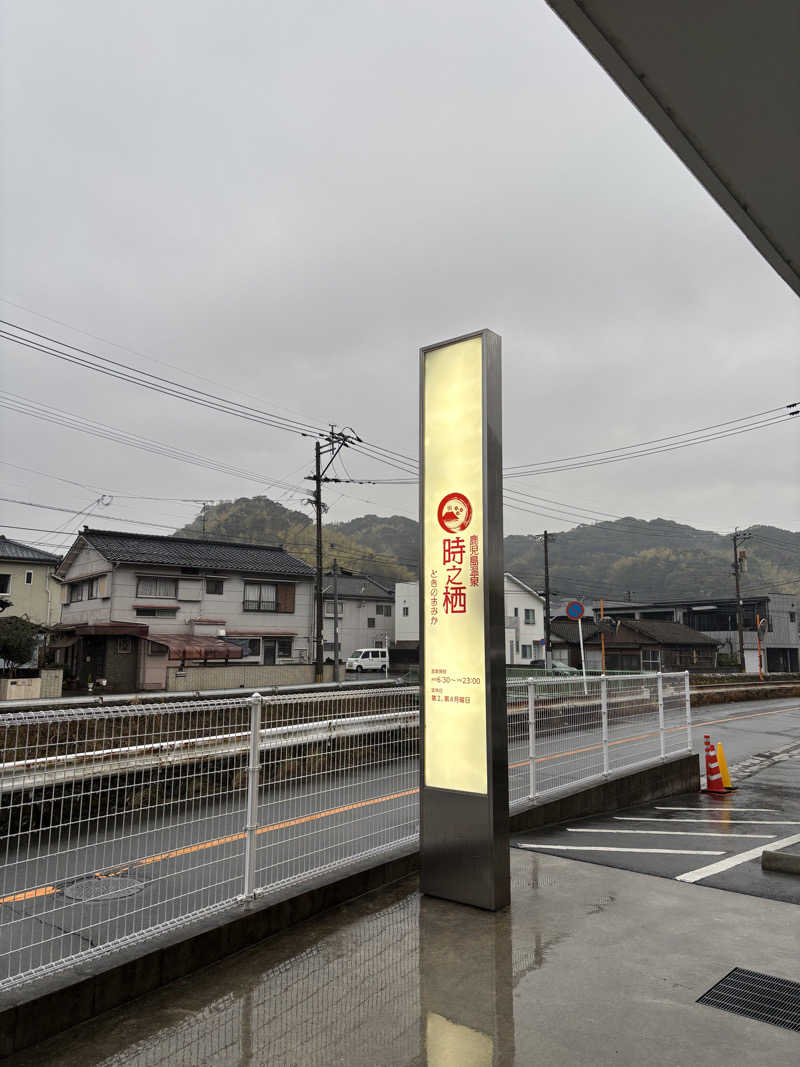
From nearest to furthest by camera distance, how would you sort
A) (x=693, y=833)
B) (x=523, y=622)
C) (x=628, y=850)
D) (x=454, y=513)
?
(x=454, y=513), (x=628, y=850), (x=693, y=833), (x=523, y=622)

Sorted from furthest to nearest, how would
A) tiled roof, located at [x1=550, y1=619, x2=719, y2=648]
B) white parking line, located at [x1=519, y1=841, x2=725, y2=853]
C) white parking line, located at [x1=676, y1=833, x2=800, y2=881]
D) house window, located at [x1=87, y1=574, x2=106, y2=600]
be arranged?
tiled roof, located at [x1=550, y1=619, x2=719, y2=648]
house window, located at [x1=87, y1=574, x2=106, y2=600]
white parking line, located at [x1=519, y1=841, x2=725, y2=853]
white parking line, located at [x1=676, y1=833, x2=800, y2=881]

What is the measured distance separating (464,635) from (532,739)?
8.77 ft

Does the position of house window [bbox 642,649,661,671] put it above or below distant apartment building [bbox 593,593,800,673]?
below

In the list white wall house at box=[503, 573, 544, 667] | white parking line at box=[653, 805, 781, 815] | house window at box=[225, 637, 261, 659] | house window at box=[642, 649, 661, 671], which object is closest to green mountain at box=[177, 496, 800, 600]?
white wall house at box=[503, 573, 544, 667]

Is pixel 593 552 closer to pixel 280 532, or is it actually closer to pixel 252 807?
pixel 280 532

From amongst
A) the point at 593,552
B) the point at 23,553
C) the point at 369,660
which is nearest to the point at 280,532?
the point at 369,660

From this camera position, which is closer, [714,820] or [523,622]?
[714,820]

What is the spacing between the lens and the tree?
26.6 m

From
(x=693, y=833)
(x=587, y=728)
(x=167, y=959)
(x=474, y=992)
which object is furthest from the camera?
(x=587, y=728)

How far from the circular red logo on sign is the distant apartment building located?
53274 mm

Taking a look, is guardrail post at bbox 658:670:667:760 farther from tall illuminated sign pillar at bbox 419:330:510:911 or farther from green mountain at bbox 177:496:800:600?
green mountain at bbox 177:496:800:600

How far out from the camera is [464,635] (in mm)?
4742

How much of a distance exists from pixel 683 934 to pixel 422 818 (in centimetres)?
174

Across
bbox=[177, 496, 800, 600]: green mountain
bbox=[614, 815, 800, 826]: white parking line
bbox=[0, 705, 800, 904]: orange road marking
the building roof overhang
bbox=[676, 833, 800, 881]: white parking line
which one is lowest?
bbox=[614, 815, 800, 826]: white parking line
